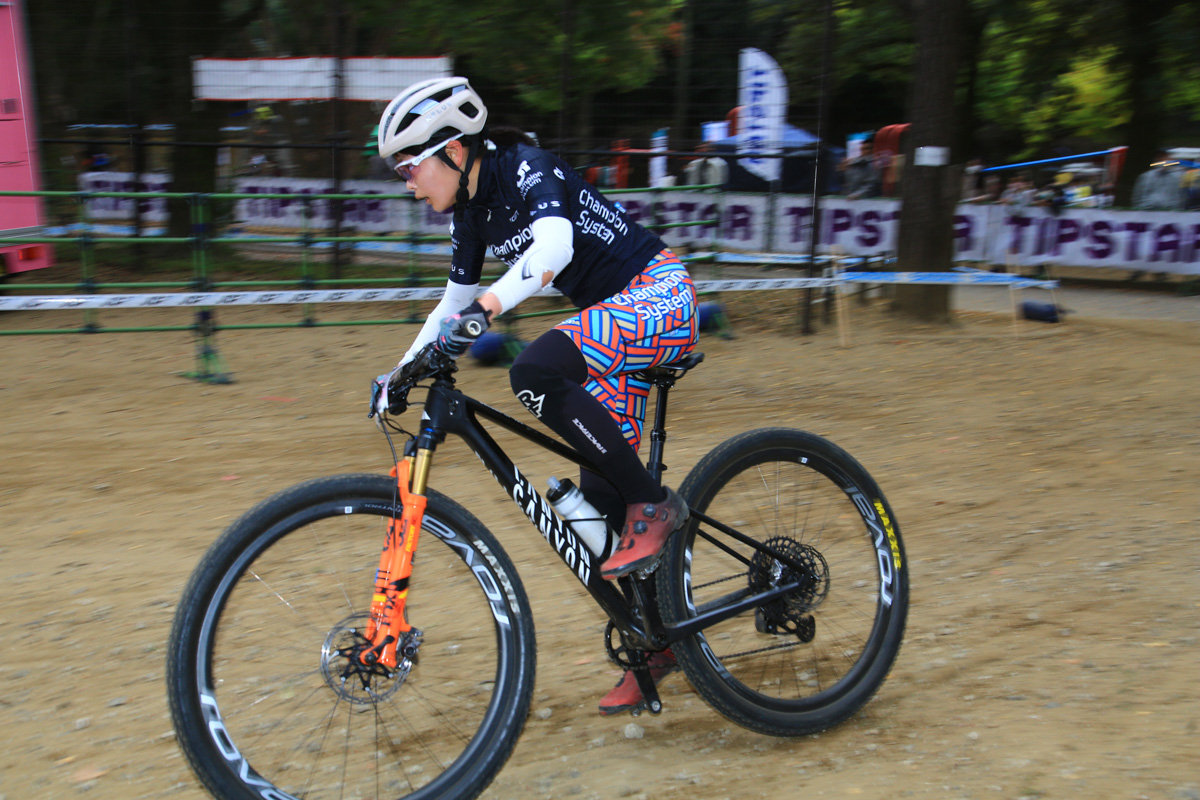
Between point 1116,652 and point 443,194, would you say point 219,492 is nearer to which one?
point 443,194

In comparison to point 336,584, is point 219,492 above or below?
below

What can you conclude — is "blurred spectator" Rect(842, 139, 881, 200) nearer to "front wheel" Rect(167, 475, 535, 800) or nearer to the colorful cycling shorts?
the colorful cycling shorts

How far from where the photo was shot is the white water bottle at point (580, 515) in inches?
122

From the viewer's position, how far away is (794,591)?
11.3ft

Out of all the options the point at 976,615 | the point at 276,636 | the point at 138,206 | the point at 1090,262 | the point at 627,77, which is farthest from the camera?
the point at 1090,262

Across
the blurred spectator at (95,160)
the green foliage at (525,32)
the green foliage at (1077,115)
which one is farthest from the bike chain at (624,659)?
the green foliage at (1077,115)

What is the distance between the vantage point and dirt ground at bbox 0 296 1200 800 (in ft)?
10.5

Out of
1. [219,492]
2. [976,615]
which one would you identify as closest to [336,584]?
[976,615]

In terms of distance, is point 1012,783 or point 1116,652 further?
point 1116,652

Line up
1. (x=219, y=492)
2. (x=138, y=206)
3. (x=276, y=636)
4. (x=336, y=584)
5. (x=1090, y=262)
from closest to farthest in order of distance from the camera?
(x=336, y=584), (x=276, y=636), (x=219, y=492), (x=138, y=206), (x=1090, y=262)

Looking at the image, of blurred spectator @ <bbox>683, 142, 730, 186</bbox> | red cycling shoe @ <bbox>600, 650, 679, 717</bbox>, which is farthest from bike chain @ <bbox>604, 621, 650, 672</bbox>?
blurred spectator @ <bbox>683, 142, 730, 186</bbox>

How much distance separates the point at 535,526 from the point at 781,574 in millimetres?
919

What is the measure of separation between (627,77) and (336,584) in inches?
409

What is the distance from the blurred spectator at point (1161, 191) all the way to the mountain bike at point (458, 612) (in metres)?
14.6
